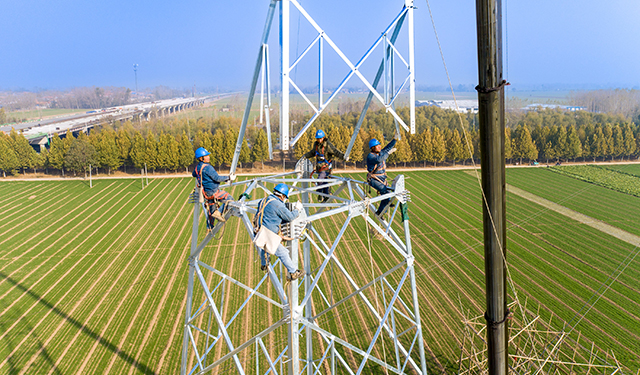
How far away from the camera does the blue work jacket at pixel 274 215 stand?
8.39m

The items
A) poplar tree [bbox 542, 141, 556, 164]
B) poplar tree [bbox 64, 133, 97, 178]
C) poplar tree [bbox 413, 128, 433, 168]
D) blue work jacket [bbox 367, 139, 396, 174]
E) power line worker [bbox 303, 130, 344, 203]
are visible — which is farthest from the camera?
poplar tree [bbox 542, 141, 556, 164]

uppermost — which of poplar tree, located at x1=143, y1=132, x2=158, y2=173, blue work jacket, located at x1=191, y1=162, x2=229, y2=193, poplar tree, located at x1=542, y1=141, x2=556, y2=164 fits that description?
blue work jacket, located at x1=191, y1=162, x2=229, y2=193

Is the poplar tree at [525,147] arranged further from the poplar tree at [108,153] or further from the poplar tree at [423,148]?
the poplar tree at [108,153]

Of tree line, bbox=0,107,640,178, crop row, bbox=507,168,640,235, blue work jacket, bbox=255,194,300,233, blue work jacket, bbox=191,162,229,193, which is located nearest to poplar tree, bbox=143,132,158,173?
tree line, bbox=0,107,640,178

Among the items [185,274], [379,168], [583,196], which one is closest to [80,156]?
[185,274]

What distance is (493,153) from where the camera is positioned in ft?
22.7

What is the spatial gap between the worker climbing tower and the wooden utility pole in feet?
7.19

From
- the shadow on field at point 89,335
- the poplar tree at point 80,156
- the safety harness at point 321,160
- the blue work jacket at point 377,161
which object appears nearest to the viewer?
the blue work jacket at point 377,161

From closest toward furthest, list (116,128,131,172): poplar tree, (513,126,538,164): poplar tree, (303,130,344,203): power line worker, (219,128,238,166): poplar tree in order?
(303,130,344,203): power line worker
(116,128,131,172): poplar tree
(219,128,238,166): poplar tree
(513,126,538,164): poplar tree

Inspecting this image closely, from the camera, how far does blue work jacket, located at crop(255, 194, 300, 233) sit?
8.39 metres

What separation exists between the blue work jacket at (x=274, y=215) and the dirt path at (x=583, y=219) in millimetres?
40229

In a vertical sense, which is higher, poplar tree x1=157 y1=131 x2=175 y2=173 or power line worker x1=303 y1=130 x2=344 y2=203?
power line worker x1=303 y1=130 x2=344 y2=203

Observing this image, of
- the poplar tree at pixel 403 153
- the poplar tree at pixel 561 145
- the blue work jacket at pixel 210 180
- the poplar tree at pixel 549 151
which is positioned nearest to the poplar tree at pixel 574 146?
the poplar tree at pixel 561 145

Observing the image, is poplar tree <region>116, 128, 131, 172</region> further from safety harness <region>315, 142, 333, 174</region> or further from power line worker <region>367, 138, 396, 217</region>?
power line worker <region>367, 138, 396, 217</region>
